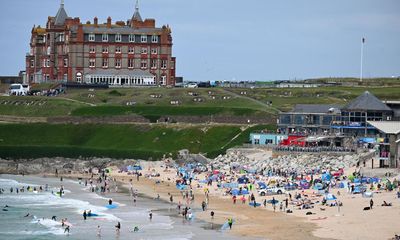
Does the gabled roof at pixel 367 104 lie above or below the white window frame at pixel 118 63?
below

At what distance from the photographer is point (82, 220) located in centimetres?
7731

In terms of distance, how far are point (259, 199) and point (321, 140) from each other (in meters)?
24.4

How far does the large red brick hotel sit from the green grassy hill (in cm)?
3068

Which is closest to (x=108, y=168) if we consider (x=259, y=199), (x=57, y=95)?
(x=259, y=199)

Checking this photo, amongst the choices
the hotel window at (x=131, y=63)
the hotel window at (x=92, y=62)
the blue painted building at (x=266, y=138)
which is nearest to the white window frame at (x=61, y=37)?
the hotel window at (x=92, y=62)

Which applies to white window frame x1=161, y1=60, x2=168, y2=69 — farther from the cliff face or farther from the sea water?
the sea water

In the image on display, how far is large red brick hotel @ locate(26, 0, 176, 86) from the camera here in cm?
16888

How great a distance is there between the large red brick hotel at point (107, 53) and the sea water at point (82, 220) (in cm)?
6987

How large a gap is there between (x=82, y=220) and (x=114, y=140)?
177 ft

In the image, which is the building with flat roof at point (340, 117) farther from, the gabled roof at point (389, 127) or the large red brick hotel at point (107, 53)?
the large red brick hotel at point (107, 53)

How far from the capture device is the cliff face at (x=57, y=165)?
391ft

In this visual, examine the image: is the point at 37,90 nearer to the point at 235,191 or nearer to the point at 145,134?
the point at 145,134

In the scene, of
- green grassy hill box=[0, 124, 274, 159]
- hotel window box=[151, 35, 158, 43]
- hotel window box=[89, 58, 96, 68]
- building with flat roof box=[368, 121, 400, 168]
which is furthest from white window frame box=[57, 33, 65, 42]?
building with flat roof box=[368, 121, 400, 168]

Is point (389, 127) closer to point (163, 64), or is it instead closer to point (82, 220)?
point (82, 220)
